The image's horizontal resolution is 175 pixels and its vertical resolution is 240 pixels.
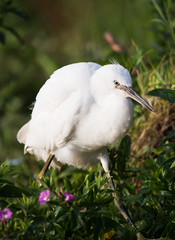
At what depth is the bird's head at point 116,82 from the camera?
2.27 metres

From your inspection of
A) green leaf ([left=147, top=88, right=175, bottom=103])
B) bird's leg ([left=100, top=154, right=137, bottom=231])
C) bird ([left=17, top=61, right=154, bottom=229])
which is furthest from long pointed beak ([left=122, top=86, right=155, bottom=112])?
bird's leg ([left=100, top=154, right=137, bottom=231])

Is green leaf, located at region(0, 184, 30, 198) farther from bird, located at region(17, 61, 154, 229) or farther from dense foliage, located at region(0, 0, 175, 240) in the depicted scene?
bird, located at region(17, 61, 154, 229)

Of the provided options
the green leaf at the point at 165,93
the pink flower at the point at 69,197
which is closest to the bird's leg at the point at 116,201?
the green leaf at the point at 165,93

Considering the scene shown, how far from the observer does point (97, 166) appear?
121 inches

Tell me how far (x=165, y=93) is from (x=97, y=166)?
115 centimetres

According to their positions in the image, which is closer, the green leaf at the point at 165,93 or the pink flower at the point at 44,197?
the pink flower at the point at 44,197

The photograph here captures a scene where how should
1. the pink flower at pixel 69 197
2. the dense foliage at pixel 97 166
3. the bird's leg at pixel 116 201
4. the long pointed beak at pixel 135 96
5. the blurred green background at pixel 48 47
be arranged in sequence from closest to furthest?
the pink flower at pixel 69 197, the dense foliage at pixel 97 166, the long pointed beak at pixel 135 96, the bird's leg at pixel 116 201, the blurred green background at pixel 48 47

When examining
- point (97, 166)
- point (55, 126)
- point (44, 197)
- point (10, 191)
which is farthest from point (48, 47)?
point (44, 197)

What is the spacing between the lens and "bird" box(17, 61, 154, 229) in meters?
2.33

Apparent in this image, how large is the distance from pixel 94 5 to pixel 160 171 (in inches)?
154

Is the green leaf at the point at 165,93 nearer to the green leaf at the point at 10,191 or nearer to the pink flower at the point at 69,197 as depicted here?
the pink flower at the point at 69,197

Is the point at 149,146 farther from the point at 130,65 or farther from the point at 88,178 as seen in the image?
the point at 88,178

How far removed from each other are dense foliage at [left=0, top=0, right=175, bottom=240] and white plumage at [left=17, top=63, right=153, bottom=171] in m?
0.21

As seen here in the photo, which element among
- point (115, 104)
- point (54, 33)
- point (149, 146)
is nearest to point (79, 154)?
point (115, 104)
